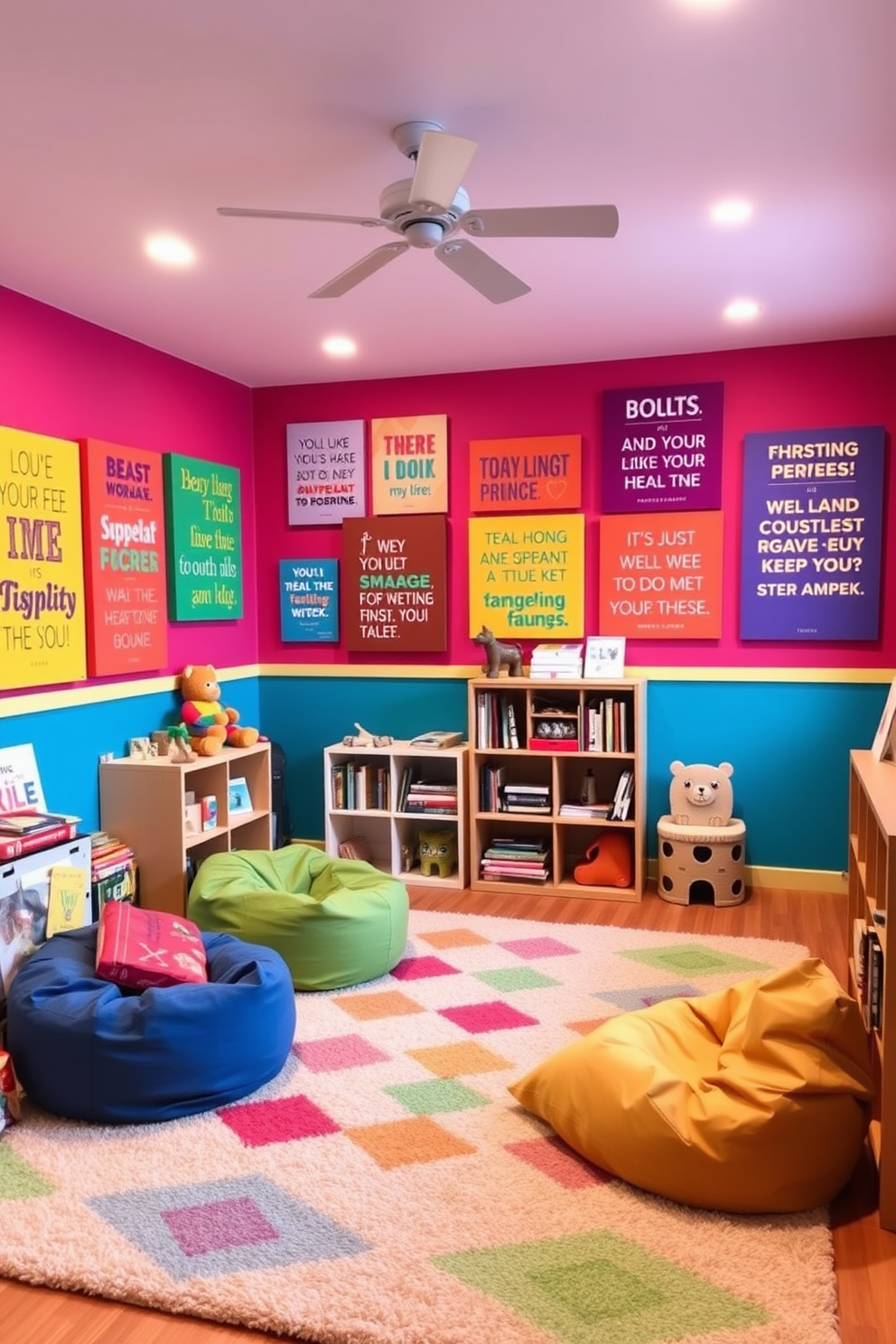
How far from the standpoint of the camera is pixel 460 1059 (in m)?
2.98

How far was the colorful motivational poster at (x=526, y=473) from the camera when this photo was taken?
4859 millimetres

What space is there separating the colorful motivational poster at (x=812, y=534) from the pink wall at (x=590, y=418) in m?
0.06

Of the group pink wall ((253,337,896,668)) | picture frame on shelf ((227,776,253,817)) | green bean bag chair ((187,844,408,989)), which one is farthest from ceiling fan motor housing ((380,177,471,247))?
picture frame on shelf ((227,776,253,817))

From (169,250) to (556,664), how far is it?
2.45 m

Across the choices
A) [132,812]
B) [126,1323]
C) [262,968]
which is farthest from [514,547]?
[126,1323]

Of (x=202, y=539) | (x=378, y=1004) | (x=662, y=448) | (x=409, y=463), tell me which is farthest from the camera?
(x=409, y=463)

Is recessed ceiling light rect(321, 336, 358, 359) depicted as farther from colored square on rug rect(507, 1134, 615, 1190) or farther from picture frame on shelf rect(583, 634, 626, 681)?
colored square on rug rect(507, 1134, 615, 1190)

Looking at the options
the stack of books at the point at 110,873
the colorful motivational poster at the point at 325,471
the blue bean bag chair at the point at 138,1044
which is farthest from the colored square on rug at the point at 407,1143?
the colorful motivational poster at the point at 325,471

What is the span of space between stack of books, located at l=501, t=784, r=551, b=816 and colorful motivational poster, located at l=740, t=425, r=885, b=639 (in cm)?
119

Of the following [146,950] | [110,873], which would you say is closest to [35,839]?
[146,950]

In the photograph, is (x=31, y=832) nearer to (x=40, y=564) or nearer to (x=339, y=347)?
Answer: (x=40, y=564)

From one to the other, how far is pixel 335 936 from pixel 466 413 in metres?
2.74

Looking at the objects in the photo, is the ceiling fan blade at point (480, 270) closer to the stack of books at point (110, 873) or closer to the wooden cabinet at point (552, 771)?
the wooden cabinet at point (552, 771)

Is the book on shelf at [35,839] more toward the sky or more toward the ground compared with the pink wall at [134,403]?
more toward the ground
